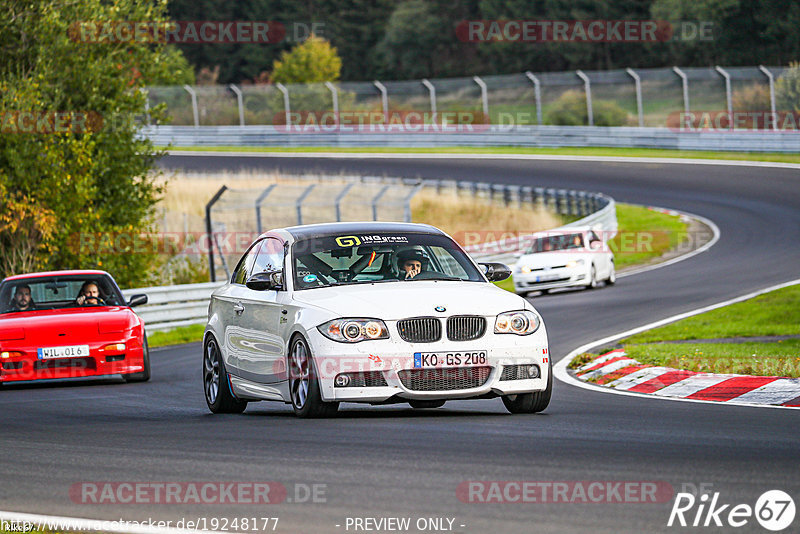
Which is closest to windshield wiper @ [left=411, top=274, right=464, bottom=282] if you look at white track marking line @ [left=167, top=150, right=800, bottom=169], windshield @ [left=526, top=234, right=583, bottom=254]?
windshield @ [left=526, top=234, right=583, bottom=254]

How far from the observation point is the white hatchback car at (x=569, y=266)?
1022 inches

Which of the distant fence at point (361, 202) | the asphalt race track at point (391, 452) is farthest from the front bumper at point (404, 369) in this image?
the distant fence at point (361, 202)

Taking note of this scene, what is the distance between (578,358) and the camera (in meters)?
14.3

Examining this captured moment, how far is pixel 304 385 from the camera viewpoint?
939 cm

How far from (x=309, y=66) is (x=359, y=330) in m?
71.7

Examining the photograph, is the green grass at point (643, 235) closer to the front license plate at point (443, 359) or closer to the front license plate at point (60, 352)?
the front license plate at point (60, 352)

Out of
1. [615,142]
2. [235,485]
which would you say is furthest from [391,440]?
[615,142]

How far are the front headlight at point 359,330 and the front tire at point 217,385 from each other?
2140mm

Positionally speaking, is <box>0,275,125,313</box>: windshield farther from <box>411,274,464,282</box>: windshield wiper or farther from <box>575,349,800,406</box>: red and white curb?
<box>411,274,464,282</box>: windshield wiper

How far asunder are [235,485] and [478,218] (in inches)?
1301

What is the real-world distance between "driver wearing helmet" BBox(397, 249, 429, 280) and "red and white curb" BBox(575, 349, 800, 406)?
107 inches

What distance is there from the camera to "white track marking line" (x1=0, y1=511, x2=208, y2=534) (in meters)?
5.65

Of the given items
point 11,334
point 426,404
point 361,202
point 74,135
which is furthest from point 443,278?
point 361,202

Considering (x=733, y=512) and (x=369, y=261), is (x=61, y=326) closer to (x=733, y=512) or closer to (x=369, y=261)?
(x=369, y=261)
